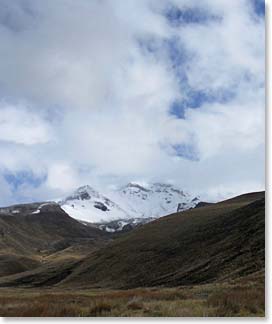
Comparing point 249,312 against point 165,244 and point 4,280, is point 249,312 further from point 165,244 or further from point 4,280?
point 4,280

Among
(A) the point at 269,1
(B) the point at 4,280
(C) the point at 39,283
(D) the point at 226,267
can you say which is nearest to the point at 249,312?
(A) the point at 269,1

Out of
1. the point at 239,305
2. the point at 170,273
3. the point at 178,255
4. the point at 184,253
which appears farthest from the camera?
the point at 178,255

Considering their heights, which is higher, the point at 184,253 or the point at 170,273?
the point at 184,253

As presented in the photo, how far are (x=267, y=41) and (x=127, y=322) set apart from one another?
282 inches

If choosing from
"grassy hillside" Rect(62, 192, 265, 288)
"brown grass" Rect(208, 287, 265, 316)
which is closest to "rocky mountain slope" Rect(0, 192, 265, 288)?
"grassy hillside" Rect(62, 192, 265, 288)

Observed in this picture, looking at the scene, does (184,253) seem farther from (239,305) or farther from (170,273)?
(239,305)

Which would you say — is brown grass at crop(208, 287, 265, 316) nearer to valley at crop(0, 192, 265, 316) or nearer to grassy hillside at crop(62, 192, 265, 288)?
valley at crop(0, 192, 265, 316)

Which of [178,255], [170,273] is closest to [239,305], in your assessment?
[170,273]

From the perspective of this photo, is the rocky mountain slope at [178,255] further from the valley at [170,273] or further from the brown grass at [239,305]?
the brown grass at [239,305]

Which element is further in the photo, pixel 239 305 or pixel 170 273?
pixel 170 273

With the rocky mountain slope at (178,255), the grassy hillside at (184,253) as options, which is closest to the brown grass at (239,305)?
the rocky mountain slope at (178,255)

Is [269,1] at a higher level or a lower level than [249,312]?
higher

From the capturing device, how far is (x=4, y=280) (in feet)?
267

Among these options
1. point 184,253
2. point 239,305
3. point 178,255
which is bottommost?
point 239,305
